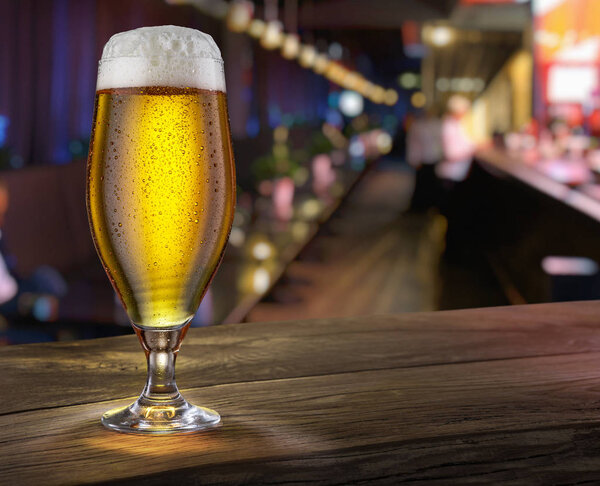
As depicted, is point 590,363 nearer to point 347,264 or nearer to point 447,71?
point 347,264

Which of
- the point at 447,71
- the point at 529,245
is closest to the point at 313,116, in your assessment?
the point at 447,71

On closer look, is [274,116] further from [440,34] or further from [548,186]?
[548,186]

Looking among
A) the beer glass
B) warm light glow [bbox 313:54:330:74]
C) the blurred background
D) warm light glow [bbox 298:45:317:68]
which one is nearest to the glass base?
the beer glass

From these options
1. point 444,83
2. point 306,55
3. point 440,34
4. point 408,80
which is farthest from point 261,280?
point 408,80

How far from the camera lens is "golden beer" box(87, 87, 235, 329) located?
57 cm

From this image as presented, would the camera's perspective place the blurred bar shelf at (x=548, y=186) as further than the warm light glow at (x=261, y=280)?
No

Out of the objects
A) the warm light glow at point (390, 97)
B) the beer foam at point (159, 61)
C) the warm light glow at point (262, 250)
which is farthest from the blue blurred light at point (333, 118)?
the beer foam at point (159, 61)

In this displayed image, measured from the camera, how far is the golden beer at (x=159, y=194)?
567 mm

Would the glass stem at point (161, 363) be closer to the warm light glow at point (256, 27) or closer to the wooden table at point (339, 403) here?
the wooden table at point (339, 403)

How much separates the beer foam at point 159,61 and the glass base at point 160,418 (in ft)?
0.73

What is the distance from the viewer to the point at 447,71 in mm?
28219

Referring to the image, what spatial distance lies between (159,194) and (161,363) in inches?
4.6

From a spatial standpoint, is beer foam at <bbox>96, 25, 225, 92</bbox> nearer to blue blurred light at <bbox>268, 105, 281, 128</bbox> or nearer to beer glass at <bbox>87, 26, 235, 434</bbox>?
beer glass at <bbox>87, 26, 235, 434</bbox>

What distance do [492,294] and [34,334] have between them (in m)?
3.83
